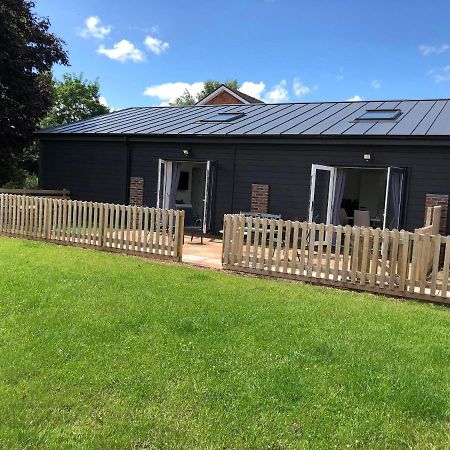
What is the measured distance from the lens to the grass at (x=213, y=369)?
300 cm

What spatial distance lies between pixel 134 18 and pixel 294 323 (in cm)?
1793

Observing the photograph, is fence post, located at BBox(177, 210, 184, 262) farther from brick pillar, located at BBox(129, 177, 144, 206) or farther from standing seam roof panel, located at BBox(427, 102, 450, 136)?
brick pillar, located at BBox(129, 177, 144, 206)

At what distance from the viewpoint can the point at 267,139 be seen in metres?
12.9

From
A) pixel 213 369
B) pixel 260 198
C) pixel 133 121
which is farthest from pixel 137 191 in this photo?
pixel 213 369

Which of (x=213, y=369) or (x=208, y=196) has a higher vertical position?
(x=208, y=196)

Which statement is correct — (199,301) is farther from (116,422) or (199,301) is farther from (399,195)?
(399,195)

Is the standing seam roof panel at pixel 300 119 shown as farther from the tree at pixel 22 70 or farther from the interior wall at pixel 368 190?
the tree at pixel 22 70

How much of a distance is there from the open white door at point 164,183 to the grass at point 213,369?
8.20 metres

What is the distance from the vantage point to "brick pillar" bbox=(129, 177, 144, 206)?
1516 centimetres

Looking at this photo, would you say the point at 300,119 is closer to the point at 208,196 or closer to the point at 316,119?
the point at 316,119

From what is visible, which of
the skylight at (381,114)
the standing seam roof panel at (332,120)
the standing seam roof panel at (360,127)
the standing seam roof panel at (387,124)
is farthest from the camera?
the skylight at (381,114)

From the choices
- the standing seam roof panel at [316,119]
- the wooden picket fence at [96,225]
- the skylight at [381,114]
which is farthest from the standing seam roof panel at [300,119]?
the wooden picket fence at [96,225]

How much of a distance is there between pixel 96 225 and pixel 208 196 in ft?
15.2

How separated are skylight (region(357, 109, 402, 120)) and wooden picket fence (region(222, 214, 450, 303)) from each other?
6.47 m
